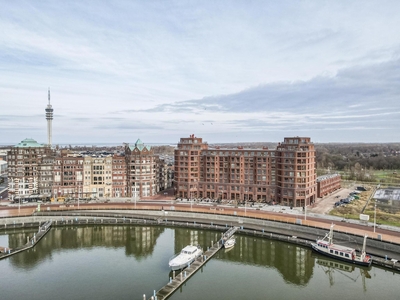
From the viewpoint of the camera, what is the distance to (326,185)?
4884 inches

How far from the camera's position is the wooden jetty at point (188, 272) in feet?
161

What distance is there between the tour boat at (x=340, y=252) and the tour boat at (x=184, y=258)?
1020 inches

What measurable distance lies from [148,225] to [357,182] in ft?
398

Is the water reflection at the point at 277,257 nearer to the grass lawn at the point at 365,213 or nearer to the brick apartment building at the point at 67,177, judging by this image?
the grass lawn at the point at 365,213

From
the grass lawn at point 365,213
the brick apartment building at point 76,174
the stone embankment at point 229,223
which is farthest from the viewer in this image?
the brick apartment building at point 76,174

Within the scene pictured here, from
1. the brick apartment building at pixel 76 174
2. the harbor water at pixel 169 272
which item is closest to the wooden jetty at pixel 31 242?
the harbor water at pixel 169 272

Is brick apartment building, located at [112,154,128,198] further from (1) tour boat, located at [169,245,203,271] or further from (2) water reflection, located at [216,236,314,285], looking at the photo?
(1) tour boat, located at [169,245,203,271]

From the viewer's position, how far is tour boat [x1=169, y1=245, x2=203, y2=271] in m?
59.2

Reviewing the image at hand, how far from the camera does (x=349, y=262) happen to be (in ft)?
204

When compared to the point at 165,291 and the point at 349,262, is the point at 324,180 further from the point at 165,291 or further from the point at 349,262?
the point at 165,291

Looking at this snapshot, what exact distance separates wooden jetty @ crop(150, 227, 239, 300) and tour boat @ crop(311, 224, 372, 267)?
21.1 meters

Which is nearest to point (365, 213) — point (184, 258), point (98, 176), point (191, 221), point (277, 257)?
point (277, 257)

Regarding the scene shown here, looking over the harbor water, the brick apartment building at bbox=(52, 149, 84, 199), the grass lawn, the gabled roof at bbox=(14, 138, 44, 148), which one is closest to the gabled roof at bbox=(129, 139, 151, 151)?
the brick apartment building at bbox=(52, 149, 84, 199)

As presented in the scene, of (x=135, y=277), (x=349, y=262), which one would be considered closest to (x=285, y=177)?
(x=349, y=262)
